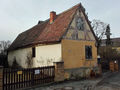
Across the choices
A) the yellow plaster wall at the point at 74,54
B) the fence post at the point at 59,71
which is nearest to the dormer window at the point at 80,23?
the yellow plaster wall at the point at 74,54

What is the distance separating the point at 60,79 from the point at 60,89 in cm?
181

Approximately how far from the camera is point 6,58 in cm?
2498

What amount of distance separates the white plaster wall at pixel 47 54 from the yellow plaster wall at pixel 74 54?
0.62 m

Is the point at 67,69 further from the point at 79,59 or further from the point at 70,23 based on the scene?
the point at 70,23

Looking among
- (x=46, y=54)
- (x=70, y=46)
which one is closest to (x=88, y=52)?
(x=70, y=46)

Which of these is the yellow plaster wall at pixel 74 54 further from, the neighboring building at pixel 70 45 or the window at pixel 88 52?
the window at pixel 88 52

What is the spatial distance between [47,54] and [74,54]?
9.12 ft

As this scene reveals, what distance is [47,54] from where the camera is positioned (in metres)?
11.8

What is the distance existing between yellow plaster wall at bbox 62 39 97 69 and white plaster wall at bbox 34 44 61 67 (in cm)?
62

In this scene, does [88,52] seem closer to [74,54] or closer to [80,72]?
[74,54]

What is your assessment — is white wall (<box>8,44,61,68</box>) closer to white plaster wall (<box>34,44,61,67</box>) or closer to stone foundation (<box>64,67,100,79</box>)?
white plaster wall (<box>34,44,61,67</box>)

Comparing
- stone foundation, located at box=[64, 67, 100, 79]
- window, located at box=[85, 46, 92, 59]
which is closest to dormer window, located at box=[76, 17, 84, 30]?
window, located at box=[85, 46, 92, 59]

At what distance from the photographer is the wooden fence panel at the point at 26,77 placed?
7.47 meters

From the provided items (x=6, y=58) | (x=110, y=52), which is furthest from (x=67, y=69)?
(x=6, y=58)
